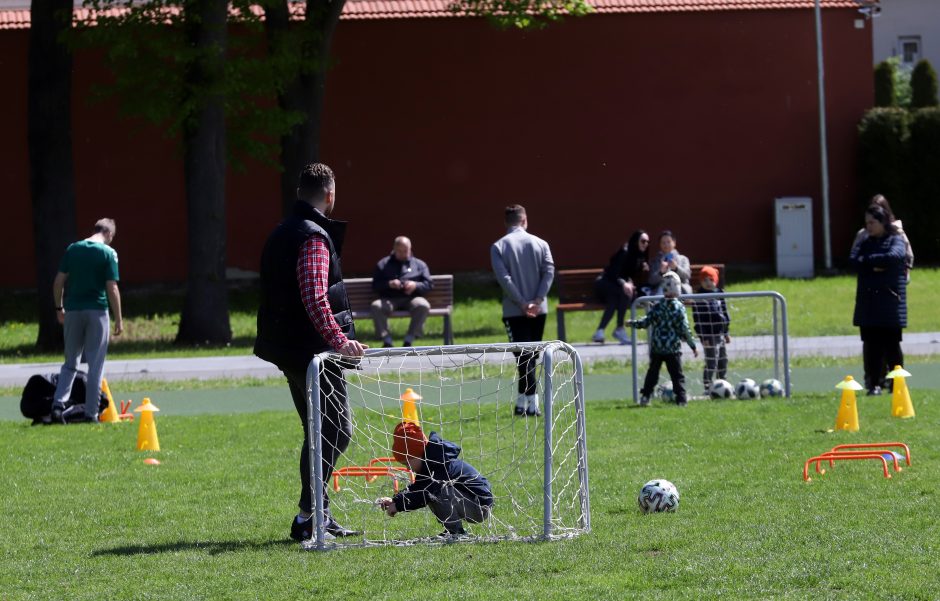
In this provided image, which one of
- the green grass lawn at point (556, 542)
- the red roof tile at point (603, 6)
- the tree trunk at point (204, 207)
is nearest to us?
the green grass lawn at point (556, 542)

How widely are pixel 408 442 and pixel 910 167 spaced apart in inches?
883

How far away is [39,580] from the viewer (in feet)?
21.5

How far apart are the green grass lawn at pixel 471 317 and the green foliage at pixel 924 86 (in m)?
10.6

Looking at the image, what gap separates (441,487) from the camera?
7.34 meters

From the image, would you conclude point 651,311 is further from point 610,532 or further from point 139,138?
point 139,138

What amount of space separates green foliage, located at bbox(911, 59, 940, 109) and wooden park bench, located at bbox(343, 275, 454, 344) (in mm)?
20123

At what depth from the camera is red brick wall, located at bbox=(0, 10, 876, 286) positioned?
27.6 m

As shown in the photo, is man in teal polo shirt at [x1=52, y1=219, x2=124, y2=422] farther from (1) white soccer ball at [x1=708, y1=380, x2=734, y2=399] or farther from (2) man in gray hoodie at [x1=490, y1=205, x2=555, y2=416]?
(1) white soccer ball at [x1=708, y1=380, x2=734, y2=399]

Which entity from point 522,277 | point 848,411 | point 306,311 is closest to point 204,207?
point 522,277

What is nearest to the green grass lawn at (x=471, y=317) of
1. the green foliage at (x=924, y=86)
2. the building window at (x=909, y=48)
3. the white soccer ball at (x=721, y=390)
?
the white soccer ball at (x=721, y=390)

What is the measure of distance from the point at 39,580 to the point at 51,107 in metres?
15.9

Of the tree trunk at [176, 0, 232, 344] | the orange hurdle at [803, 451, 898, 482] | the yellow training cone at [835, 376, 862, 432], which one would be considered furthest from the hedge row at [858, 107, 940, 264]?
the orange hurdle at [803, 451, 898, 482]

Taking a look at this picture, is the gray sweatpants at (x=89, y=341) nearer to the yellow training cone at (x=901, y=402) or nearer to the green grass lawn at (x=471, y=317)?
the green grass lawn at (x=471, y=317)

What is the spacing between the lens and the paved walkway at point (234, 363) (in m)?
17.3
